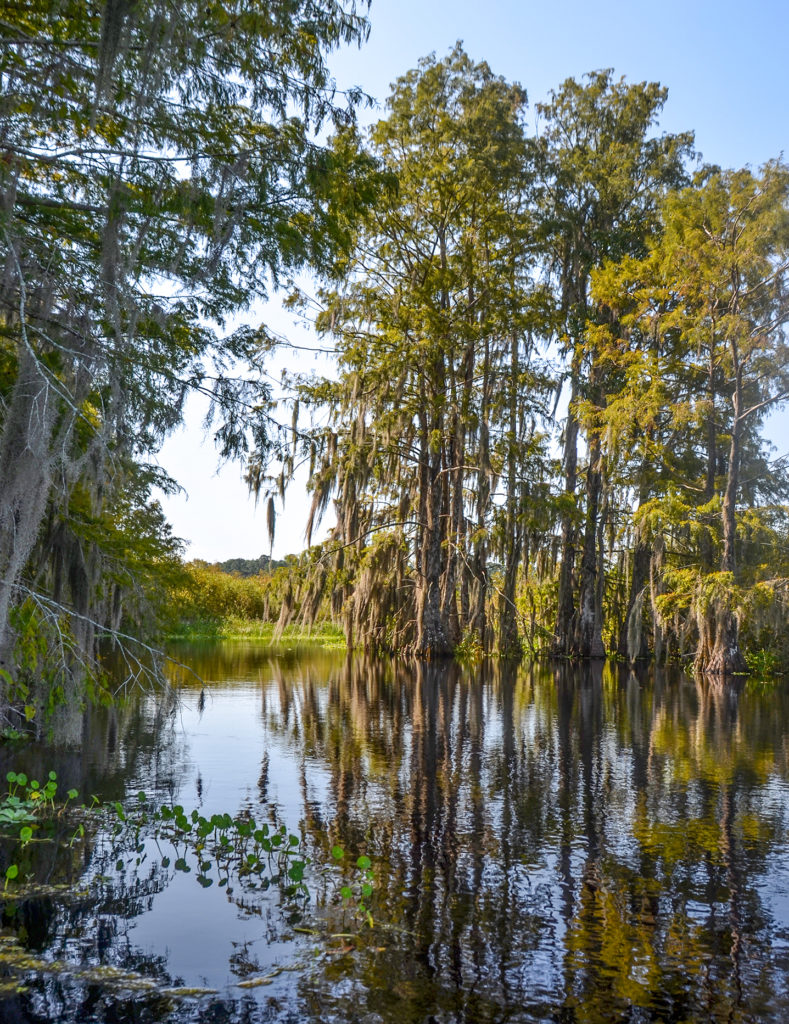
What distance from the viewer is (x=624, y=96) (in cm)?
2777

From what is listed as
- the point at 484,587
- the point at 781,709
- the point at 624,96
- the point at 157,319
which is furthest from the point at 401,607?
the point at 157,319

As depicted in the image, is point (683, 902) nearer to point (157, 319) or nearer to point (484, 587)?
point (157, 319)

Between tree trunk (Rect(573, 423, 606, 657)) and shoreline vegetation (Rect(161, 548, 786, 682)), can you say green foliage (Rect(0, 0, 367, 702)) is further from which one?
tree trunk (Rect(573, 423, 606, 657))

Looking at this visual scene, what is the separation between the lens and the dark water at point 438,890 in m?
3.83

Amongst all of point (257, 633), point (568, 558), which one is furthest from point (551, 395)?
point (257, 633)

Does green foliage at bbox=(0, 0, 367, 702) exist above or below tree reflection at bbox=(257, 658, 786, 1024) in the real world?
above

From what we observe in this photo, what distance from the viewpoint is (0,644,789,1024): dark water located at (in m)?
3.83

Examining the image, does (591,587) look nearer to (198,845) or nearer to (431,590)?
(431,590)

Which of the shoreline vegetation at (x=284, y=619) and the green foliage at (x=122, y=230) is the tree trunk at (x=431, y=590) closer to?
the shoreline vegetation at (x=284, y=619)

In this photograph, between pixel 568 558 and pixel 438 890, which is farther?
pixel 568 558

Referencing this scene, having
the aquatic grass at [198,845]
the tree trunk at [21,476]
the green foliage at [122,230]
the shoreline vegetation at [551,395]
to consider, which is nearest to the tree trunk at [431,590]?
the shoreline vegetation at [551,395]

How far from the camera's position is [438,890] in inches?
204

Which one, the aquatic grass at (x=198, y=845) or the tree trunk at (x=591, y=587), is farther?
the tree trunk at (x=591, y=587)

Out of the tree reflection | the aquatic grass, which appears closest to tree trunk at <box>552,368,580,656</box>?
the tree reflection
